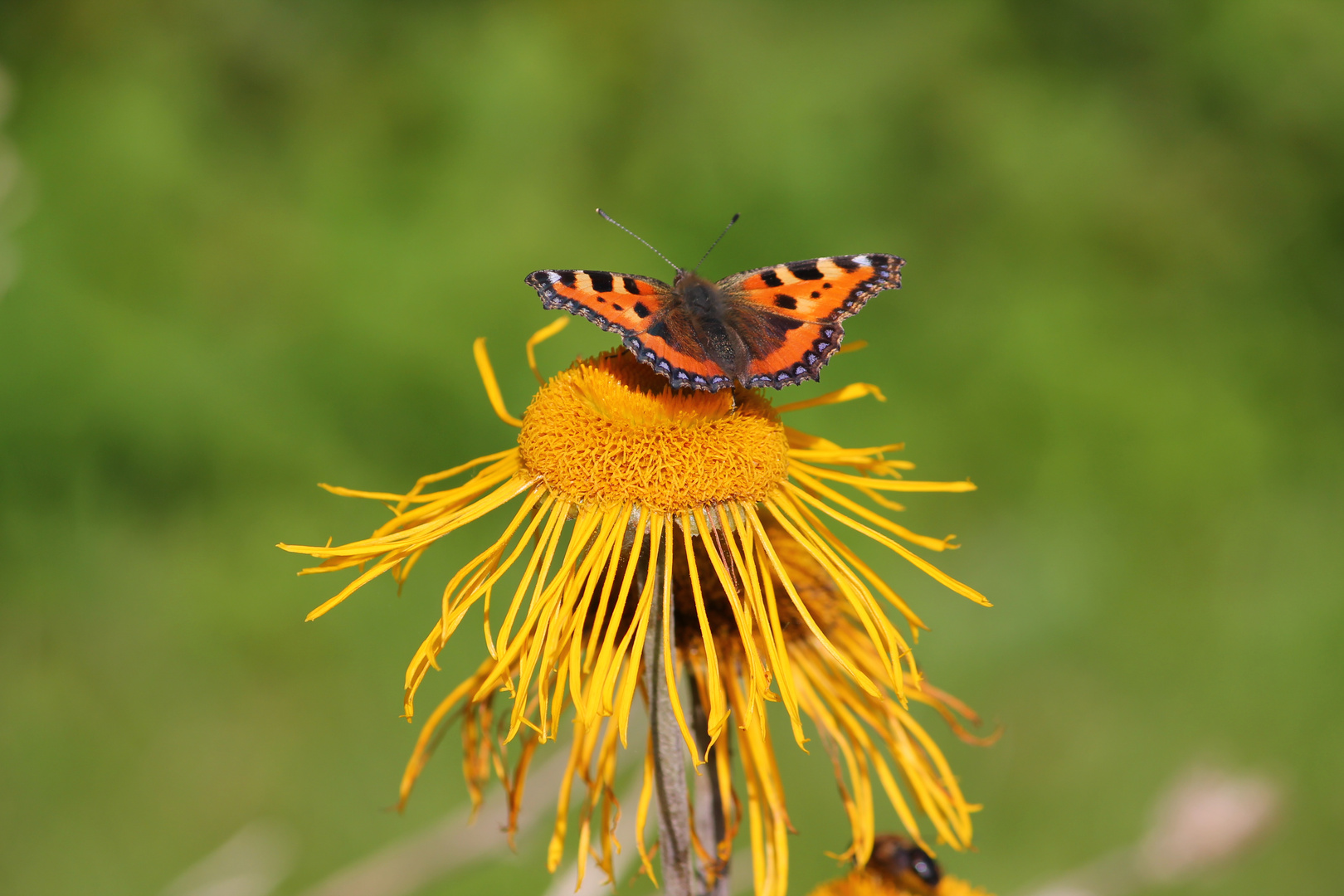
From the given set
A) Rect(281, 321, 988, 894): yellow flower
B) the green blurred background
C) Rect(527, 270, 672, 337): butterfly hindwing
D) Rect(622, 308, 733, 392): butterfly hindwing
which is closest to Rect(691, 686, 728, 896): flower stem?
Rect(281, 321, 988, 894): yellow flower

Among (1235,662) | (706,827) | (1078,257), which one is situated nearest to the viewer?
(706,827)

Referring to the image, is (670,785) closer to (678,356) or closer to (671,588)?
(671,588)

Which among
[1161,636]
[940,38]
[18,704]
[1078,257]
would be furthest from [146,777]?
[940,38]

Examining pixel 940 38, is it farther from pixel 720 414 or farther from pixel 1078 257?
pixel 720 414

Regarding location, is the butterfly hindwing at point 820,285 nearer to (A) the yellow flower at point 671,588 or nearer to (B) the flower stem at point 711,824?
(A) the yellow flower at point 671,588

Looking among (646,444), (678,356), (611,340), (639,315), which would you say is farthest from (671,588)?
(611,340)

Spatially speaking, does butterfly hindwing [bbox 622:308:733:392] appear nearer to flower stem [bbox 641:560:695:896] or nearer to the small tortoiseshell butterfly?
the small tortoiseshell butterfly
